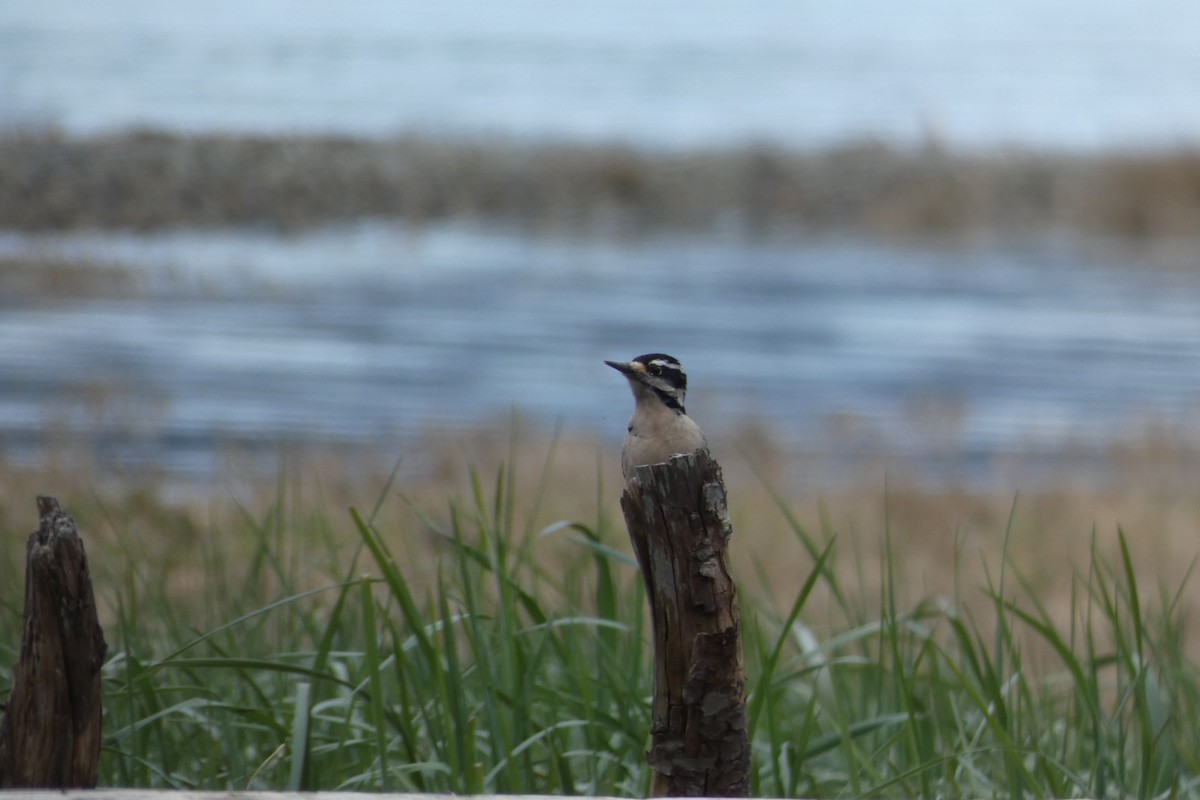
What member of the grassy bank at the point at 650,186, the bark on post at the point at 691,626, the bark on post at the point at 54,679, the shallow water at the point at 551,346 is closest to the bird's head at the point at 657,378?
the bark on post at the point at 691,626

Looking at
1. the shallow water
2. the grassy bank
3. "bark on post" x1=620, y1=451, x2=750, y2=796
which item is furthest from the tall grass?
the grassy bank

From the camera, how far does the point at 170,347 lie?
821 centimetres

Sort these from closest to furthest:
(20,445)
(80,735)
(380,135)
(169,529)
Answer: (80,735)
(169,529)
(20,445)
(380,135)

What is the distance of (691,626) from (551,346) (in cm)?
796

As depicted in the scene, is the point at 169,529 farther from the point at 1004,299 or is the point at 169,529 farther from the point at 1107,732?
the point at 1004,299

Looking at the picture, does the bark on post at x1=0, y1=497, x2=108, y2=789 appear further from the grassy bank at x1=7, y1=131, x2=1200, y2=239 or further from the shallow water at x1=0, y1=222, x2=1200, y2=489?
the grassy bank at x1=7, y1=131, x2=1200, y2=239

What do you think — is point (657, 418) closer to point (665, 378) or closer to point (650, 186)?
point (665, 378)

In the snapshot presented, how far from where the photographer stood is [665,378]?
1887 mm

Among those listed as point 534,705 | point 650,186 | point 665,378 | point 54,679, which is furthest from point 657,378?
point 650,186

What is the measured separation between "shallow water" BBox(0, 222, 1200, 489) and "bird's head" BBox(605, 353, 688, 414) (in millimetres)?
4186

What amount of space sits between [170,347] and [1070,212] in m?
13.1

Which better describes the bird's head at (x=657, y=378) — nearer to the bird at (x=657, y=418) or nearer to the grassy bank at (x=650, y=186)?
the bird at (x=657, y=418)

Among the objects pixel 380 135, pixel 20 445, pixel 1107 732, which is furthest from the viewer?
pixel 380 135

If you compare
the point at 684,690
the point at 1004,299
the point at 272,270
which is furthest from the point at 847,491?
the point at 1004,299
